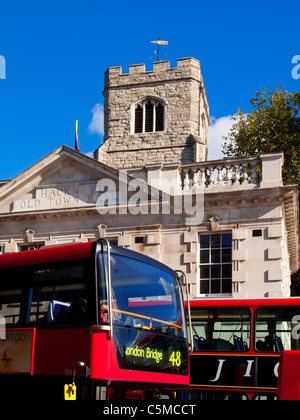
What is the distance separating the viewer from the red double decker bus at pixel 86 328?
31.2ft

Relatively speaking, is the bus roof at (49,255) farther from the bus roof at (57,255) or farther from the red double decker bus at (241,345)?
the red double decker bus at (241,345)

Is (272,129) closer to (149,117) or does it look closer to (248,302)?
(149,117)

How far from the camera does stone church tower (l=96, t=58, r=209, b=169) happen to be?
148ft

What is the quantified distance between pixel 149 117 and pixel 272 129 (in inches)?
438

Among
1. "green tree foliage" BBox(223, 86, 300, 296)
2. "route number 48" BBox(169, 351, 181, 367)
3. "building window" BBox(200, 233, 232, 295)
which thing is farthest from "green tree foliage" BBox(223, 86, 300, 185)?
"route number 48" BBox(169, 351, 181, 367)

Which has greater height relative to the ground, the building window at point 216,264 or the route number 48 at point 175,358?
the building window at point 216,264

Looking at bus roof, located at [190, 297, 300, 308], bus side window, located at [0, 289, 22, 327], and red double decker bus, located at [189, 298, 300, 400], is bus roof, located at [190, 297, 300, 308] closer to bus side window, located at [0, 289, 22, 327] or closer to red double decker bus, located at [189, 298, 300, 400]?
red double decker bus, located at [189, 298, 300, 400]

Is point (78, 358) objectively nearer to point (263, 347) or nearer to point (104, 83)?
point (263, 347)

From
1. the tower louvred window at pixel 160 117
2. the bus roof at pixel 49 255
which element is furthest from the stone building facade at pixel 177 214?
the tower louvred window at pixel 160 117

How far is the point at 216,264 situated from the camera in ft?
77.2

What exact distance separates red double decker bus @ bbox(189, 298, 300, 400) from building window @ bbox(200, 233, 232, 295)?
704 centimetres

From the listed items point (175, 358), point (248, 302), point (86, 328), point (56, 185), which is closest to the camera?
point (86, 328)

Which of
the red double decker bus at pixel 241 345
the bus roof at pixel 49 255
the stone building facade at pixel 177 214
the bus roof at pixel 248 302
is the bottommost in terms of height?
the red double decker bus at pixel 241 345

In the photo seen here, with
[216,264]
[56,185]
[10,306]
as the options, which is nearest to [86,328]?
[10,306]
